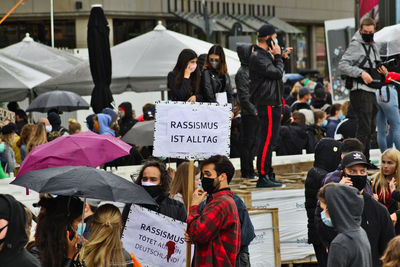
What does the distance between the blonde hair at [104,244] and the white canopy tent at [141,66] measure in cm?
1088

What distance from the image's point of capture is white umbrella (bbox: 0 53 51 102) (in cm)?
1892

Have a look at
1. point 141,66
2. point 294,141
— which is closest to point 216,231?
point 294,141

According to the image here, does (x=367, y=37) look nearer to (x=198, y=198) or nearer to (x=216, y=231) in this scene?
(x=198, y=198)

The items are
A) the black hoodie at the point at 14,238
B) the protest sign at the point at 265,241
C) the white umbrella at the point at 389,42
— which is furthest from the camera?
the white umbrella at the point at 389,42

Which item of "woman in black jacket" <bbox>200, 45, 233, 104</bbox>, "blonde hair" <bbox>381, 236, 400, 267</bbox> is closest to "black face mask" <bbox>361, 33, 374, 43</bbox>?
"woman in black jacket" <bbox>200, 45, 233, 104</bbox>

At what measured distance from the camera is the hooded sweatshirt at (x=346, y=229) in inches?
253

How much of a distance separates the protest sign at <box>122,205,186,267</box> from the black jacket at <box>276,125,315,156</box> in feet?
25.7

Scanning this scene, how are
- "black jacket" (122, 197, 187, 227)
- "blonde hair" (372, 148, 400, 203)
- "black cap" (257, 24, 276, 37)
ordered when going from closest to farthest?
"black jacket" (122, 197, 187, 227) < "blonde hair" (372, 148, 400, 203) < "black cap" (257, 24, 276, 37)

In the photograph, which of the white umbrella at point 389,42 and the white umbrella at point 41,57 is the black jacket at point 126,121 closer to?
the white umbrella at point 41,57

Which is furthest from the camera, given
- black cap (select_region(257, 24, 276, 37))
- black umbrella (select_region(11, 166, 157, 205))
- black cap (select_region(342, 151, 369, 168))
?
black cap (select_region(257, 24, 276, 37))

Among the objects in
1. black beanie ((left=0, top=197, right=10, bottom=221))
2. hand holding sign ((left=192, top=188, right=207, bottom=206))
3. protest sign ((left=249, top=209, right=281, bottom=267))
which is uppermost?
black beanie ((left=0, top=197, right=10, bottom=221))

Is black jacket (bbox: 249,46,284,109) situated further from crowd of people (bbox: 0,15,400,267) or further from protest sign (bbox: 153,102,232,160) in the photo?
protest sign (bbox: 153,102,232,160)

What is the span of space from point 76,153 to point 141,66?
8.89 m

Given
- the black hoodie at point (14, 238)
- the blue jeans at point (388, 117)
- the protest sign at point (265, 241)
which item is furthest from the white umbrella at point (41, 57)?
the black hoodie at point (14, 238)
